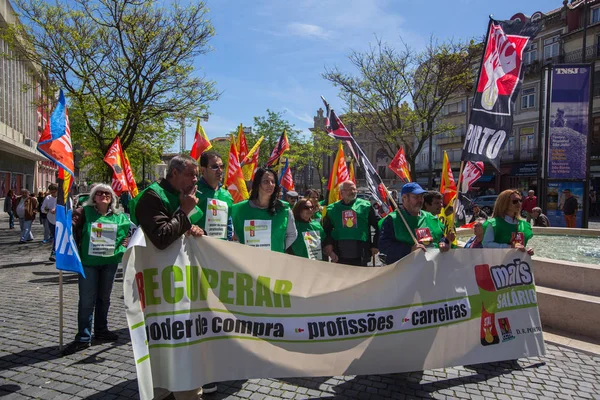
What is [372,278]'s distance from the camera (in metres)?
3.57

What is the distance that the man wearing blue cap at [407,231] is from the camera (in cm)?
411

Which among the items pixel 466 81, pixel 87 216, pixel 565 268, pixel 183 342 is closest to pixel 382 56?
pixel 466 81

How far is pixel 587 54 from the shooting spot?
105 feet

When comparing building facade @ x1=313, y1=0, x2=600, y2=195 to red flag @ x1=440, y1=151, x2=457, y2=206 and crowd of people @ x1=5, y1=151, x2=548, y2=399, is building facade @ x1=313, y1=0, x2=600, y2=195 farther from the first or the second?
crowd of people @ x1=5, y1=151, x2=548, y2=399

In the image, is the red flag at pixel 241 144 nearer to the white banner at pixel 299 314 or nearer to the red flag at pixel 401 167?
the red flag at pixel 401 167

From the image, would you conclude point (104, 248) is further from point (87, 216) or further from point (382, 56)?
point (382, 56)

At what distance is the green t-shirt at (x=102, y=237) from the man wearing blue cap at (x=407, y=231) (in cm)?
293

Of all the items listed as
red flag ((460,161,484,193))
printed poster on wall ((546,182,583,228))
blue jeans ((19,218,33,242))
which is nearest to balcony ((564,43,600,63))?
printed poster on wall ((546,182,583,228))

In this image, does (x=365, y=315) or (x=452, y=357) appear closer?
(x=365, y=315)

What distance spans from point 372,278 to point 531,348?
193 centimetres

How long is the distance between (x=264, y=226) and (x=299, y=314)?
106 cm

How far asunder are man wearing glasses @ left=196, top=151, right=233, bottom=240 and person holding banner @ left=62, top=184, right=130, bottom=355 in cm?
128

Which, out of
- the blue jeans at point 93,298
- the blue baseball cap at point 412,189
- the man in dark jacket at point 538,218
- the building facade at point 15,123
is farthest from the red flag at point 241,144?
the building facade at point 15,123

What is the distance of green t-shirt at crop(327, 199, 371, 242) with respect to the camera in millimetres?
5152
